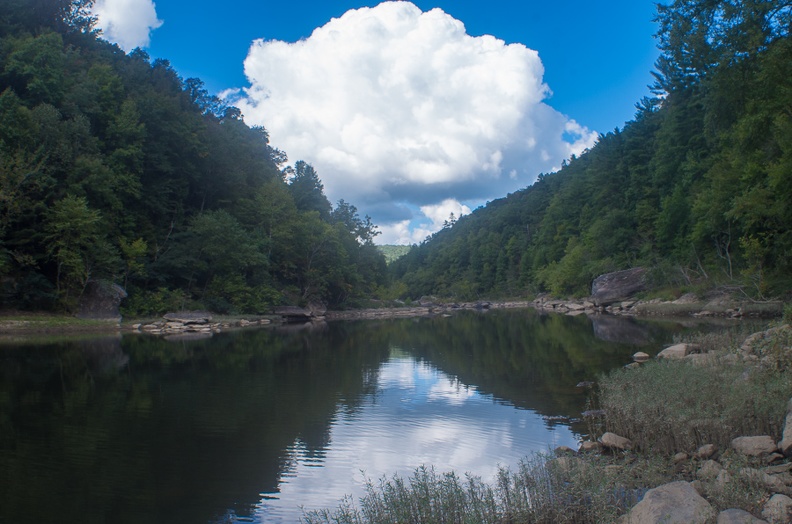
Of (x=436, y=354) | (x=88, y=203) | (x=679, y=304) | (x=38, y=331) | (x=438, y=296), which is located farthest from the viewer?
(x=438, y=296)

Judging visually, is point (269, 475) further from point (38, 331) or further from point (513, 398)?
point (38, 331)

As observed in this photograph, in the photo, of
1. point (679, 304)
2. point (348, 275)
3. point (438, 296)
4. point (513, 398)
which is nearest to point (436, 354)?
point (513, 398)

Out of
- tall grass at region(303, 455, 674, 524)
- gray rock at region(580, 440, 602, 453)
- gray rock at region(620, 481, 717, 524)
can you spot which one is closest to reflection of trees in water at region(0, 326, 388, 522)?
tall grass at region(303, 455, 674, 524)

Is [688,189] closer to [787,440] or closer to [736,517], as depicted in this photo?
[787,440]

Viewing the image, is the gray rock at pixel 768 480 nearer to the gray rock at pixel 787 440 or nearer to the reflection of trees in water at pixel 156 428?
the gray rock at pixel 787 440

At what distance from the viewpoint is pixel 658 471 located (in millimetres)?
7324

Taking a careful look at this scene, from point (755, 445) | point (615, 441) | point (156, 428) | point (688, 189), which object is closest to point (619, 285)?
point (688, 189)

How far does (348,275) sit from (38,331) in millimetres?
38008

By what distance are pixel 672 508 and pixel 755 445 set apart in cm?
296

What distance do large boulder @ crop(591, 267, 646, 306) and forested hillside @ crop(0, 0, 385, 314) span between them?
95.2 feet

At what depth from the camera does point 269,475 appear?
8.70 m

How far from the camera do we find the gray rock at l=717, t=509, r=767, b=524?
4.86 m

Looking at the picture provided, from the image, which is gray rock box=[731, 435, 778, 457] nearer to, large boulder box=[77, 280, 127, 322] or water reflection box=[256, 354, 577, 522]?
water reflection box=[256, 354, 577, 522]

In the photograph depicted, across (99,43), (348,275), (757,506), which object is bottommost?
(757,506)
